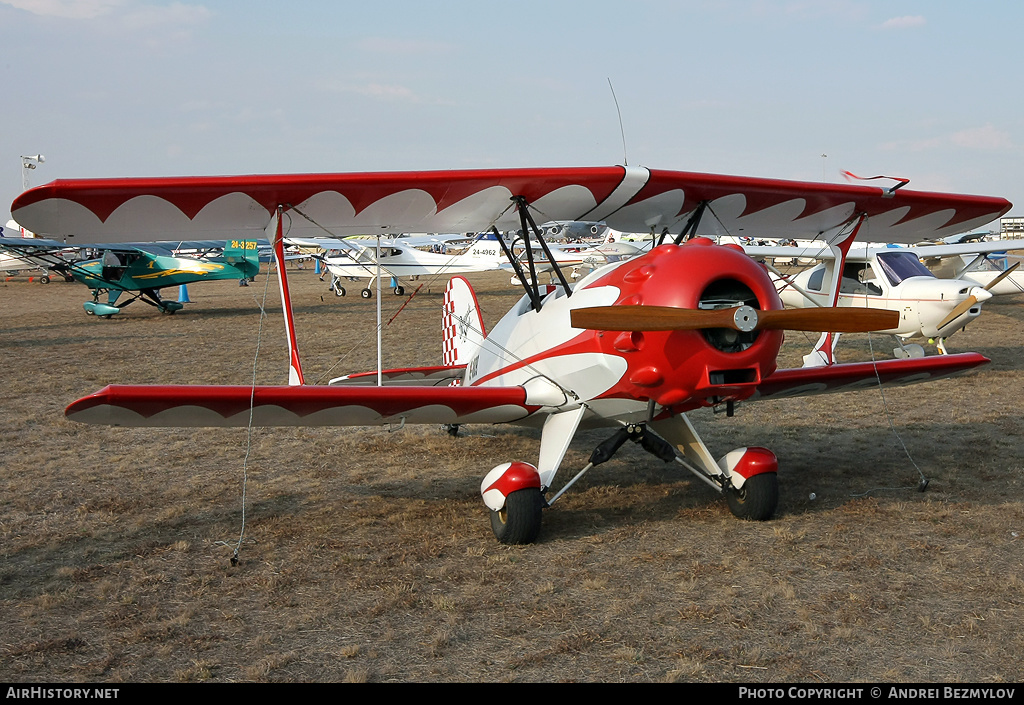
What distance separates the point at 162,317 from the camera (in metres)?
21.0

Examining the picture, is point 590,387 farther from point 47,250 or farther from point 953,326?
point 47,250

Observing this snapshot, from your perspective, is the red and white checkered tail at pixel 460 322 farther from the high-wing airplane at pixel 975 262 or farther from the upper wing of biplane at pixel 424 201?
the high-wing airplane at pixel 975 262

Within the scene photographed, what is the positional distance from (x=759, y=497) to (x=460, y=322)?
3.37 meters

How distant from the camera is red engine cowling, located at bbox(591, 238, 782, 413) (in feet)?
13.9

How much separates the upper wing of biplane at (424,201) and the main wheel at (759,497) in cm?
200

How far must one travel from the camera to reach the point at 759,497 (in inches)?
201

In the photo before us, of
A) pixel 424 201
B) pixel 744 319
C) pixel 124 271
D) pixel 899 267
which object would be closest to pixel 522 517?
pixel 744 319

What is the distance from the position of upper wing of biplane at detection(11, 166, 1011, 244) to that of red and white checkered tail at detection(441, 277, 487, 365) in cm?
136

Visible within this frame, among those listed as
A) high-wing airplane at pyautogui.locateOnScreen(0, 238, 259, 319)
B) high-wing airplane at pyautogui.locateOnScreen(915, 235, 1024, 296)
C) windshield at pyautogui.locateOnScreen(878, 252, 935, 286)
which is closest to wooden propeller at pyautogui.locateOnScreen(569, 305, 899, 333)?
windshield at pyautogui.locateOnScreen(878, 252, 935, 286)

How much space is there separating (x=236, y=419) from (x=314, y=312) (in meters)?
18.0

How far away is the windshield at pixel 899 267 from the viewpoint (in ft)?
38.0

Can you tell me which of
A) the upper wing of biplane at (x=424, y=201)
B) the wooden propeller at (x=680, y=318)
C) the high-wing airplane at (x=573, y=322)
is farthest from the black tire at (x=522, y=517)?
the upper wing of biplane at (x=424, y=201)
